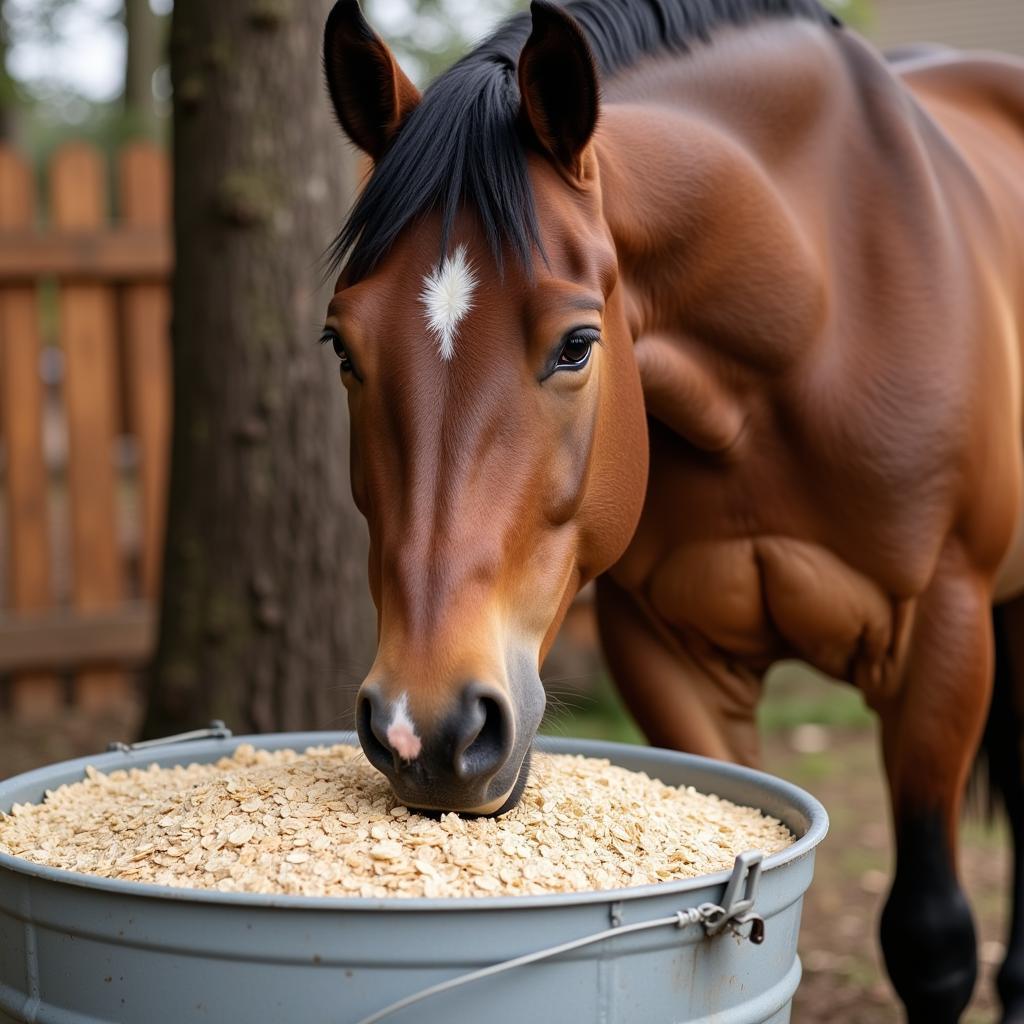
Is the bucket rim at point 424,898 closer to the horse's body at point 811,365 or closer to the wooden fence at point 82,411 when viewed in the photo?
the horse's body at point 811,365

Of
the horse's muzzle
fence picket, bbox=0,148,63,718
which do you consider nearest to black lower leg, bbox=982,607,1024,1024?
the horse's muzzle

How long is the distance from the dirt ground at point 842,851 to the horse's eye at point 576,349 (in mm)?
2167

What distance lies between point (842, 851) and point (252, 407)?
247cm

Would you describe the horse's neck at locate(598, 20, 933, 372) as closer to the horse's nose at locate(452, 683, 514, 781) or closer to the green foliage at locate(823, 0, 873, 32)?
the horse's nose at locate(452, 683, 514, 781)

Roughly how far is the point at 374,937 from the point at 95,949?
309 millimetres

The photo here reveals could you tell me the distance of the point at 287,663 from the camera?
10.9ft

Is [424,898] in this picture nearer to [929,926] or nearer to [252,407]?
[929,926]

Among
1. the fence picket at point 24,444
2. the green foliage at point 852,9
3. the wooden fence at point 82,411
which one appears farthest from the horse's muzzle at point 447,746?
the green foliage at point 852,9

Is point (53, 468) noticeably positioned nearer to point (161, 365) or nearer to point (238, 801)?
point (161, 365)

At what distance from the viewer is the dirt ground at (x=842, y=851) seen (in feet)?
10.9

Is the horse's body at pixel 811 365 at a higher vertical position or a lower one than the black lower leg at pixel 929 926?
higher

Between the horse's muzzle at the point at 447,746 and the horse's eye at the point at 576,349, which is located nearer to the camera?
the horse's muzzle at the point at 447,746

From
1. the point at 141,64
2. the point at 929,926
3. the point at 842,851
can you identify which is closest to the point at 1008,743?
the point at 842,851

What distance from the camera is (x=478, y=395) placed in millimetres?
1559
